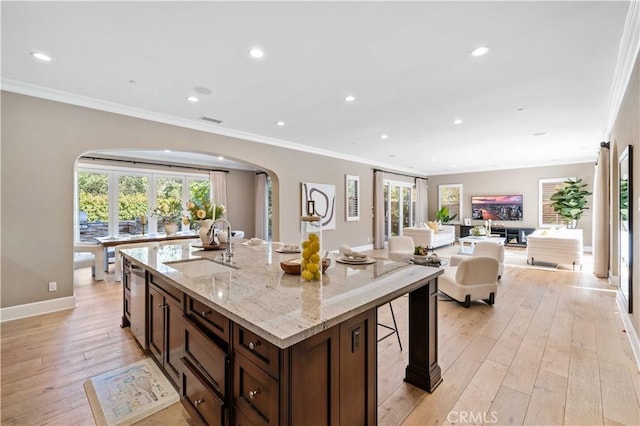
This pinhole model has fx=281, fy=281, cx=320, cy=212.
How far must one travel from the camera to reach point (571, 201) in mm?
7938

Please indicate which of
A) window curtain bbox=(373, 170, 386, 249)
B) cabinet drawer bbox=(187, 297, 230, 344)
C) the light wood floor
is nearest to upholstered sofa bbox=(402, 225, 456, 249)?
window curtain bbox=(373, 170, 386, 249)

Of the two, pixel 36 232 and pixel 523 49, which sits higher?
pixel 523 49

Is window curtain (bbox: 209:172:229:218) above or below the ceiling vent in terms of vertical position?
below

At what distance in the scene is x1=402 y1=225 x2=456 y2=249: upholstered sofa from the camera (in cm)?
758

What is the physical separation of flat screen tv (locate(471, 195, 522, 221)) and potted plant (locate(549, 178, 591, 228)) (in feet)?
4.30

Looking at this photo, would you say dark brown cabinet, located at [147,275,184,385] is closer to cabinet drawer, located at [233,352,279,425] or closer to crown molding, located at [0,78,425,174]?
cabinet drawer, located at [233,352,279,425]

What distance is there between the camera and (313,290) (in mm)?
1554

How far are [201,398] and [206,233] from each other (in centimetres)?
175

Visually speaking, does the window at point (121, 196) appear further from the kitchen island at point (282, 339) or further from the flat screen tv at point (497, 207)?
the flat screen tv at point (497, 207)

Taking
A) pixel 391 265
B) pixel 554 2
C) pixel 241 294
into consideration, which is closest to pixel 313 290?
pixel 241 294

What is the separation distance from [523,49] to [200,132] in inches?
176

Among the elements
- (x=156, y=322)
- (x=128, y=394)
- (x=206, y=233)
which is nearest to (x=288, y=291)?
(x=156, y=322)

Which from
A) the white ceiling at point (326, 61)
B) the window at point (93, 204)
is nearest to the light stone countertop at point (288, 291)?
the white ceiling at point (326, 61)

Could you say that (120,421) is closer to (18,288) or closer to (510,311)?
(18,288)
